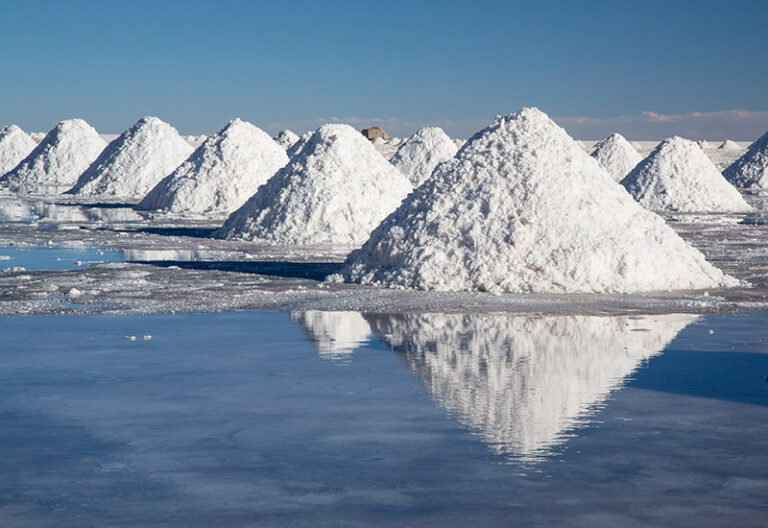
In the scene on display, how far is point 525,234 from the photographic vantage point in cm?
1308

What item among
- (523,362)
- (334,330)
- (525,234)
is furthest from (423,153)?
(523,362)

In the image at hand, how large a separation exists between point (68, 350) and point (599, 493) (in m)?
5.41

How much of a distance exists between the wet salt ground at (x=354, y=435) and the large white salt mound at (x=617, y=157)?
131 feet

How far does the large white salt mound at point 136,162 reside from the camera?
44250 mm

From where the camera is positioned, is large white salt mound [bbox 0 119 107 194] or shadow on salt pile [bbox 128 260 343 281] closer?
shadow on salt pile [bbox 128 260 343 281]

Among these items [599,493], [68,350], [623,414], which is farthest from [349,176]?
[599,493]

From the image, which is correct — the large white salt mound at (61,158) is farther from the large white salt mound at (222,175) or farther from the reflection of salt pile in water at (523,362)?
the reflection of salt pile in water at (523,362)

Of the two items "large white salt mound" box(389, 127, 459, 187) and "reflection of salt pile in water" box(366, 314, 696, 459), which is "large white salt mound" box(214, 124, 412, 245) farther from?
"large white salt mound" box(389, 127, 459, 187)

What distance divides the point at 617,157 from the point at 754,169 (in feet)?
22.2

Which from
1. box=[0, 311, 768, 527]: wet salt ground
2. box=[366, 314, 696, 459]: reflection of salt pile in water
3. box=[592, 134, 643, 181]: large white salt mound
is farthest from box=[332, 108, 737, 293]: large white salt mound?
box=[592, 134, 643, 181]: large white salt mound

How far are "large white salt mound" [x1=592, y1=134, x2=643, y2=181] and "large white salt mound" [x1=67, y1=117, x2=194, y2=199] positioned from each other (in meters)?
20.8

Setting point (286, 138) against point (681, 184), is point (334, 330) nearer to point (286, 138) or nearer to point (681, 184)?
point (681, 184)

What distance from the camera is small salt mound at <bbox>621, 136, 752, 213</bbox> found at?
116 feet

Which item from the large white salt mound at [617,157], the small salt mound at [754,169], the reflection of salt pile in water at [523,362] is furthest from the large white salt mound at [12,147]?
the reflection of salt pile in water at [523,362]
